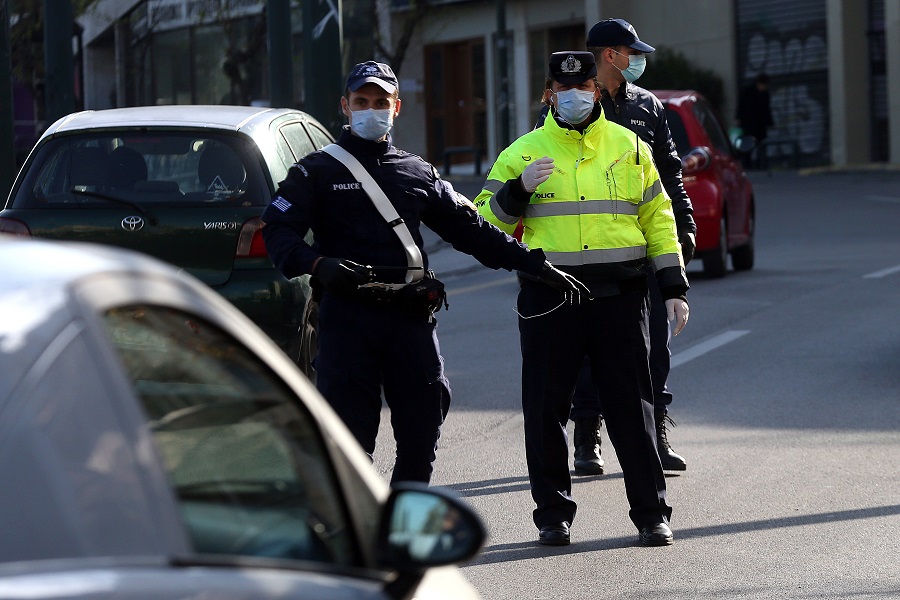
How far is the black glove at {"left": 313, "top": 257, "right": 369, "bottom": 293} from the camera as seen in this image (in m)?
5.19

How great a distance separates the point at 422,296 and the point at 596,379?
3.43ft

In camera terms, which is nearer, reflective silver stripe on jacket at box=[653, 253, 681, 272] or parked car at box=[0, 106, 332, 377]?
reflective silver stripe on jacket at box=[653, 253, 681, 272]

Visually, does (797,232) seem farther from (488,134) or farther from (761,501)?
(488,134)

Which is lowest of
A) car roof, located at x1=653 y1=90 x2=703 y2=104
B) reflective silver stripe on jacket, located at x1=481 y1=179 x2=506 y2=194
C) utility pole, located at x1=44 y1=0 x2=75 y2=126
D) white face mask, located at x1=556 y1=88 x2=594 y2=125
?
reflective silver stripe on jacket, located at x1=481 y1=179 x2=506 y2=194

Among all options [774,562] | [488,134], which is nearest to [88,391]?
[774,562]

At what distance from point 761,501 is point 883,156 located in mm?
29248

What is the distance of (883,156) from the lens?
34.6 metres

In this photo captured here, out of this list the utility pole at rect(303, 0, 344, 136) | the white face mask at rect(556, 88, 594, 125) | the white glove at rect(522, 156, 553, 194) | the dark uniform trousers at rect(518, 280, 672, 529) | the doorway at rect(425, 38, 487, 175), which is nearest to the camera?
the white glove at rect(522, 156, 553, 194)

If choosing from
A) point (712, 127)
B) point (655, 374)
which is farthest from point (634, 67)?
point (712, 127)

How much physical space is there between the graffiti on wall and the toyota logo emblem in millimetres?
28905

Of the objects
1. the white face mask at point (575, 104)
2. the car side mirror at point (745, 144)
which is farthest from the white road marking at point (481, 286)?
the white face mask at point (575, 104)

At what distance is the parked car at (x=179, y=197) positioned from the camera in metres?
7.89

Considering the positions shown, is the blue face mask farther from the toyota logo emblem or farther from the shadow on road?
the toyota logo emblem

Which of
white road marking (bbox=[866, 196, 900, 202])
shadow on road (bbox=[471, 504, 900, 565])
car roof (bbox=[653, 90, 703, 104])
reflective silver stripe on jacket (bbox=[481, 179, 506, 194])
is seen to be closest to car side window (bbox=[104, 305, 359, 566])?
shadow on road (bbox=[471, 504, 900, 565])
